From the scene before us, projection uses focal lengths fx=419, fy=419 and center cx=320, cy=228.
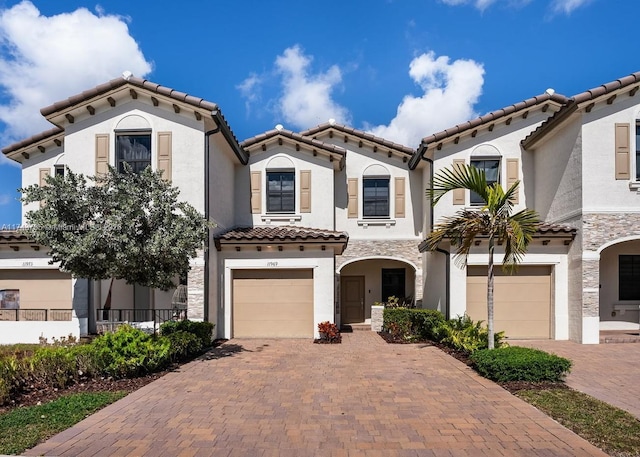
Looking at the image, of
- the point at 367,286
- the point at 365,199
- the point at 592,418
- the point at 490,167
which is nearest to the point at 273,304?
the point at 367,286

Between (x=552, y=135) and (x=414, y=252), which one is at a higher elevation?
(x=552, y=135)

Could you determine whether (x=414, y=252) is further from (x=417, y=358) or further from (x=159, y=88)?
(x=159, y=88)

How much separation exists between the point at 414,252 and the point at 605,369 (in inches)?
332

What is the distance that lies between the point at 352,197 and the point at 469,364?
9.03 m

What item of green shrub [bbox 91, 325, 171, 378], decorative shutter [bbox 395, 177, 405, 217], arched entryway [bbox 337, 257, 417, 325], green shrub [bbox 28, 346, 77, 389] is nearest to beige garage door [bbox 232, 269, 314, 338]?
arched entryway [bbox 337, 257, 417, 325]

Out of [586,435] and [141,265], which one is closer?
[586,435]

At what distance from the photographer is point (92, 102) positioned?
12883mm

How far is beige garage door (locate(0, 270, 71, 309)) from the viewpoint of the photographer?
14086mm

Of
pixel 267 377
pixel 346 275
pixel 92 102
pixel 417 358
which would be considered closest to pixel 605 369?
pixel 417 358

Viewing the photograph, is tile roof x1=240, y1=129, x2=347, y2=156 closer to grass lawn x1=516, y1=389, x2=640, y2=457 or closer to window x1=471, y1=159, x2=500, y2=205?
window x1=471, y1=159, x2=500, y2=205

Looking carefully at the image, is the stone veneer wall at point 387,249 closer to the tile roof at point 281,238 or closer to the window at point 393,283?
the window at point 393,283

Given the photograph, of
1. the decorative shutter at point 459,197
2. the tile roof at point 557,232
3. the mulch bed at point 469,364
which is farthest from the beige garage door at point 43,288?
the tile roof at point 557,232

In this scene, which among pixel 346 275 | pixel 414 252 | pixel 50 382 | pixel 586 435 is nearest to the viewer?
pixel 586 435

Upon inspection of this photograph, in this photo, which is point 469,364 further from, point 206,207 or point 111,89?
point 111,89
